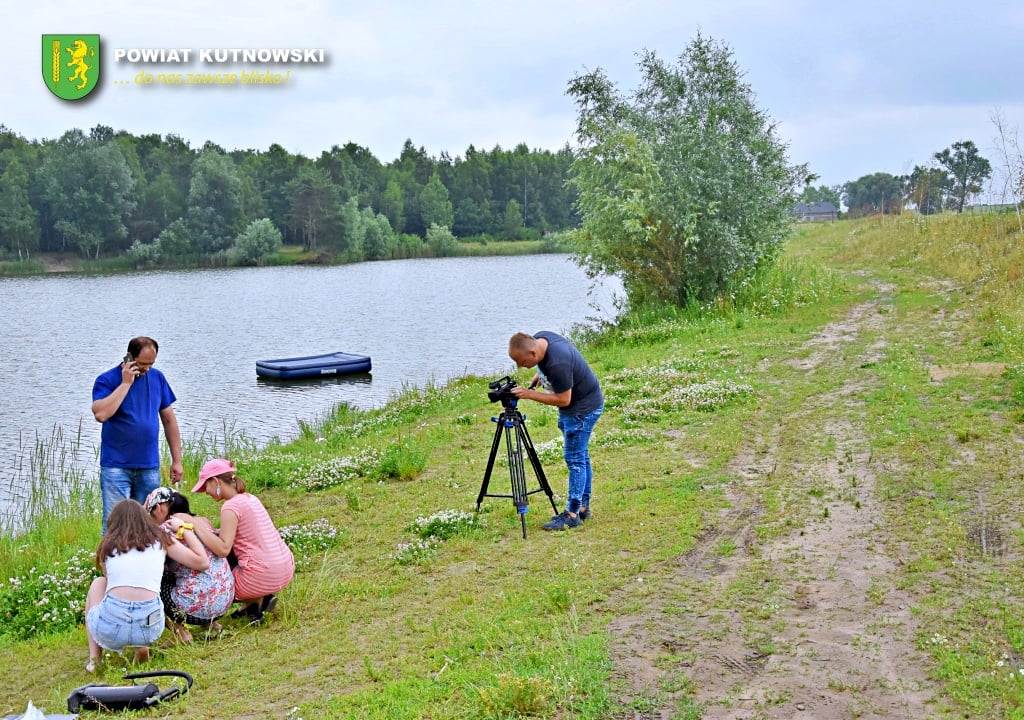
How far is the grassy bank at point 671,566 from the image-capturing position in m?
5.31

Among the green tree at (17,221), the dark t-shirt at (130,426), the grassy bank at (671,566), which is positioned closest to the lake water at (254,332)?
the grassy bank at (671,566)

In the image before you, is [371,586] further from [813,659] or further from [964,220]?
[964,220]

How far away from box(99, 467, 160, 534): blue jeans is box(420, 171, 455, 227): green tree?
113m

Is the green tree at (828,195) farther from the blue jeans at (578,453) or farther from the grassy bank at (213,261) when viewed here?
the blue jeans at (578,453)

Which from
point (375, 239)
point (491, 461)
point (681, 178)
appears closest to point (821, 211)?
point (375, 239)

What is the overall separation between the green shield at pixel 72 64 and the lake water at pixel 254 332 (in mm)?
8416

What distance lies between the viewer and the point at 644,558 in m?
7.61

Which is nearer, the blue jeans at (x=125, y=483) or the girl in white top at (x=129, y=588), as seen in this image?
the girl in white top at (x=129, y=588)

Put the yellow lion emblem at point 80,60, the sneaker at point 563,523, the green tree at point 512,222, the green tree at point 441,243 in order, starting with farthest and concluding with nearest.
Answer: the green tree at point 512,222 < the green tree at point 441,243 < the yellow lion emblem at point 80,60 < the sneaker at point 563,523

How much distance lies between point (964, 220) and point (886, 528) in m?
33.0

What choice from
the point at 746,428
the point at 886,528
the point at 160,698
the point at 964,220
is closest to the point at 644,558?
the point at 886,528

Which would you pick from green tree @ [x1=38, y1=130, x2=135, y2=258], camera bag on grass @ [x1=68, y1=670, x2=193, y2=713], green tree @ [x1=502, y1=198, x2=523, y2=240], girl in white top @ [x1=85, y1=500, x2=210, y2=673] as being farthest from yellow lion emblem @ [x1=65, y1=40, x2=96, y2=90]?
green tree @ [x1=502, y1=198, x2=523, y2=240]

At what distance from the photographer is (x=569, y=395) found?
8.12 m

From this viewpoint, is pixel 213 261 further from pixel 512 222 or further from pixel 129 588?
pixel 129 588
